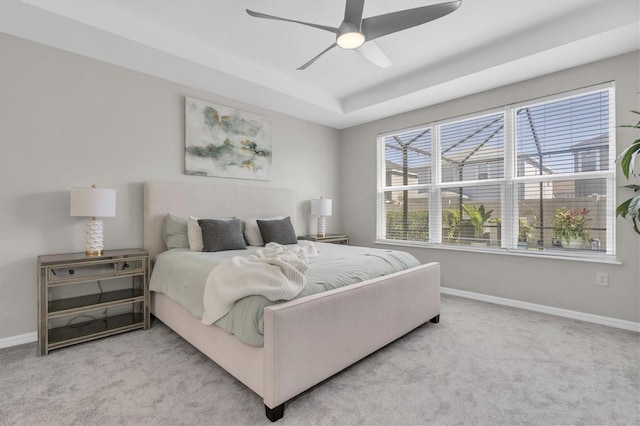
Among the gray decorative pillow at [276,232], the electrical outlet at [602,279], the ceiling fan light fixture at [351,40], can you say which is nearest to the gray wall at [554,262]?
the electrical outlet at [602,279]

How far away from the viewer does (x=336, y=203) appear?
535cm

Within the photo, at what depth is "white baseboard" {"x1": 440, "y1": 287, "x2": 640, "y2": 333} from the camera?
2.80 metres

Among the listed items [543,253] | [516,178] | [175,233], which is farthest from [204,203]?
[543,253]

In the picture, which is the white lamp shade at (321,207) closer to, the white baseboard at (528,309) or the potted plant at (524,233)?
the white baseboard at (528,309)

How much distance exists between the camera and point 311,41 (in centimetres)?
297

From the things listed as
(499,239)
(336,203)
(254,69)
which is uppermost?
(254,69)

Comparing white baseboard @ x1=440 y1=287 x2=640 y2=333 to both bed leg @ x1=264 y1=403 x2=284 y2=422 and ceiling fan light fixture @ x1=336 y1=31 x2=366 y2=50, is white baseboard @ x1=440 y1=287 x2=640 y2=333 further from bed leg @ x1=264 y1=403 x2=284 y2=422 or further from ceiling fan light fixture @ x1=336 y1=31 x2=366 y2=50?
ceiling fan light fixture @ x1=336 y1=31 x2=366 y2=50

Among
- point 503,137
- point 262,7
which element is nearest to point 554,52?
point 503,137

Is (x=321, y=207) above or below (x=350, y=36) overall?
below

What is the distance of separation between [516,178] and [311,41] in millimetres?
2723

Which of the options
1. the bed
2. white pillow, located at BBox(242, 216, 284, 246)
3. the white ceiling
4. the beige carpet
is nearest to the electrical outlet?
the beige carpet

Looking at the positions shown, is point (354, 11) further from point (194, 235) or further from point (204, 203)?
point (204, 203)

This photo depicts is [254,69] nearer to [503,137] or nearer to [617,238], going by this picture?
[503,137]

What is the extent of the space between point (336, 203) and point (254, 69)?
262cm
